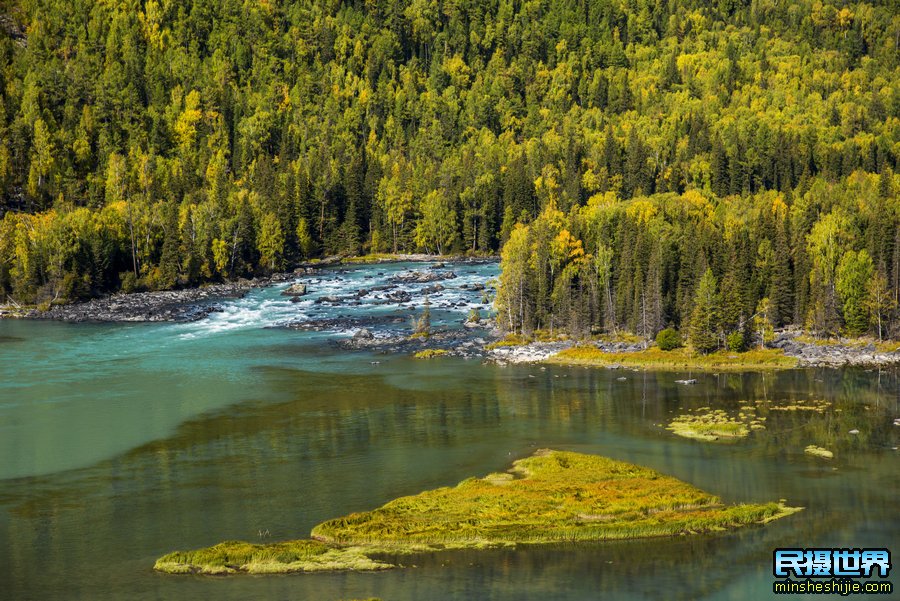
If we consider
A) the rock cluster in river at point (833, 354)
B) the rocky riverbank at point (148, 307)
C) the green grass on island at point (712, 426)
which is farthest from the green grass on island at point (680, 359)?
the rocky riverbank at point (148, 307)

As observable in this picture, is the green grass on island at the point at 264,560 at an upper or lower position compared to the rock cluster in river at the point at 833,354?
upper

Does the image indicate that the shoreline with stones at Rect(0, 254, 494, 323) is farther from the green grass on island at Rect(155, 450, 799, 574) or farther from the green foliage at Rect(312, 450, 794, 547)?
the green grass on island at Rect(155, 450, 799, 574)

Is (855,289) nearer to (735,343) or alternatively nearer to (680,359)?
(735,343)

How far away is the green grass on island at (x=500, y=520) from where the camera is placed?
54938mm

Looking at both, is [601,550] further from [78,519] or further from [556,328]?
[556,328]

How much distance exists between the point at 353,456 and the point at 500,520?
64.1 ft

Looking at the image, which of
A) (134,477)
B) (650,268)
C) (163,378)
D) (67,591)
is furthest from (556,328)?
(67,591)

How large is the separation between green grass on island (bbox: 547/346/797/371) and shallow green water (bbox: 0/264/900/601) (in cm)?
400

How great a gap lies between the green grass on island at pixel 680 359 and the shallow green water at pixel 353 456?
13.1 feet

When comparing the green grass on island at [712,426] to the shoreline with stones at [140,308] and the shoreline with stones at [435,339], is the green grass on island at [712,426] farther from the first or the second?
the shoreline with stones at [140,308]

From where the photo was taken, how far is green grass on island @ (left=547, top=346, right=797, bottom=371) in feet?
360

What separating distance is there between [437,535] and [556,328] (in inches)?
2892

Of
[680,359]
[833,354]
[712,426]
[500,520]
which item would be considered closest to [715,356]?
[680,359]

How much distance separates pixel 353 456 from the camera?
77125 millimetres
